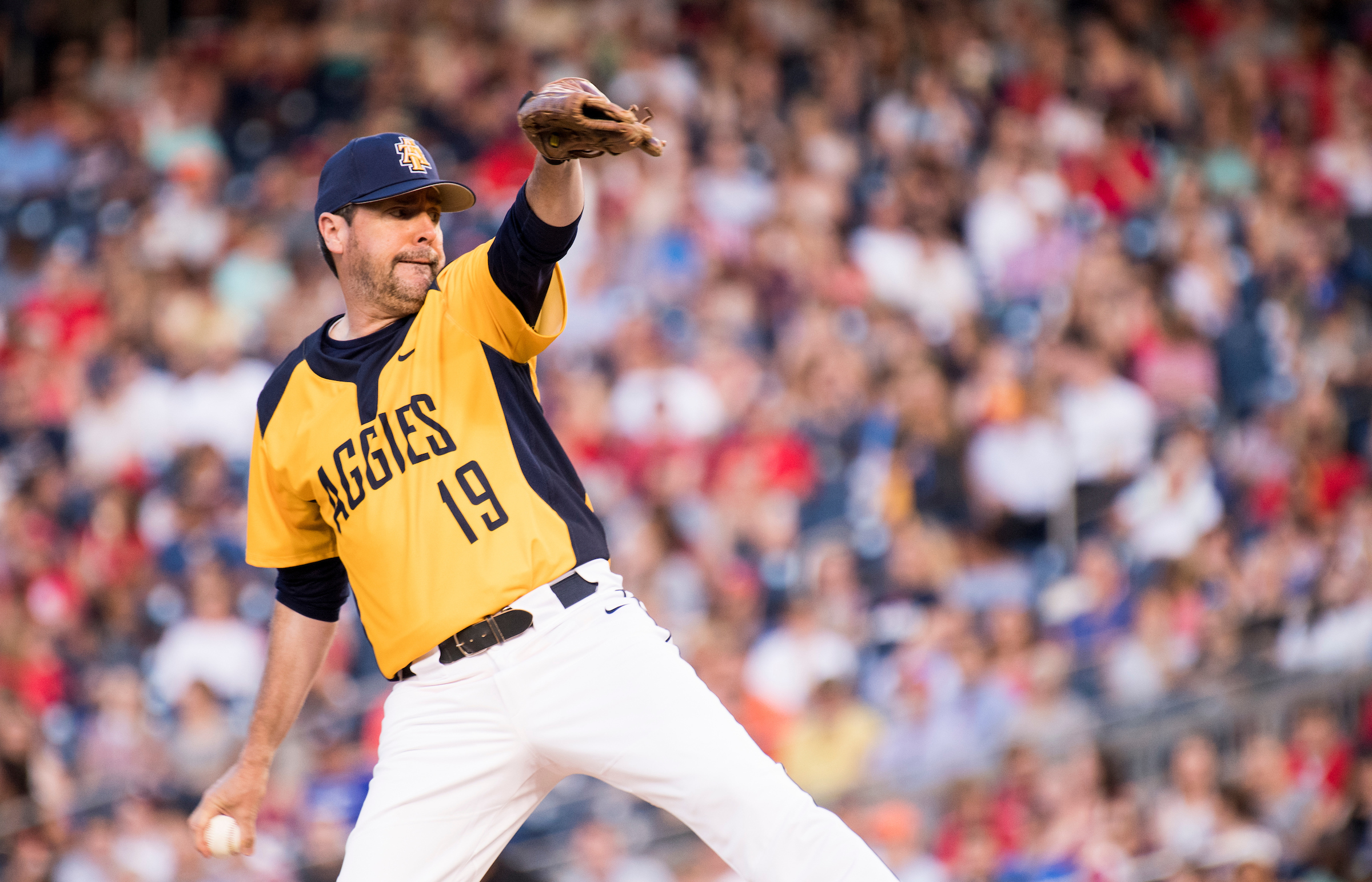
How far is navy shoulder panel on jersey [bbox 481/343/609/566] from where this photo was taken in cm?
336

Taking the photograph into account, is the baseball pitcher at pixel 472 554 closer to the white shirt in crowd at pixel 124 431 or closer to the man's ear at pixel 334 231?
the man's ear at pixel 334 231

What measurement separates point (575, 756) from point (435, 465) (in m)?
0.69

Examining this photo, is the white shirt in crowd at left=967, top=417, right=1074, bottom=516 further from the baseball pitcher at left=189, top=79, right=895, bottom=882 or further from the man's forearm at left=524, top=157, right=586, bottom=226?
the man's forearm at left=524, top=157, right=586, bottom=226

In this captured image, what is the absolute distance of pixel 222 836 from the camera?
352 centimetres

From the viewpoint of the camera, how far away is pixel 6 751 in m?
7.59

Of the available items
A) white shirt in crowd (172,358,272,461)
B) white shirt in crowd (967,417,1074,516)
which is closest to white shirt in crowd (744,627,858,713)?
white shirt in crowd (967,417,1074,516)

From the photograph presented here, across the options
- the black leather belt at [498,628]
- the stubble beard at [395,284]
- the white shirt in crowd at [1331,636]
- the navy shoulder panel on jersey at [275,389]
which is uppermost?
the stubble beard at [395,284]

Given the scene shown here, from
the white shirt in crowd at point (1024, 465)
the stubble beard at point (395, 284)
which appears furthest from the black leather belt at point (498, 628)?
the white shirt in crowd at point (1024, 465)

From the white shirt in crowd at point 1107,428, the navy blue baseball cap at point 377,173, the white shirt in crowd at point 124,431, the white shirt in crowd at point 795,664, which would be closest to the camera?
the navy blue baseball cap at point 377,173

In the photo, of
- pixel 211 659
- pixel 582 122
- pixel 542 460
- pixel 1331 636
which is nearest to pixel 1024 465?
pixel 1331 636

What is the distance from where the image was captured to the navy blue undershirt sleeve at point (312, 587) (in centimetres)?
368

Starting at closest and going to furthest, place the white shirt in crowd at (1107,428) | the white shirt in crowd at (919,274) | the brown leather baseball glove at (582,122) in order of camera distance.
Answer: the brown leather baseball glove at (582,122) → the white shirt in crowd at (1107,428) → the white shirt in crowd at (919,274)

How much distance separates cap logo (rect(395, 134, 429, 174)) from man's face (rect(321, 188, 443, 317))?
0.17 ft

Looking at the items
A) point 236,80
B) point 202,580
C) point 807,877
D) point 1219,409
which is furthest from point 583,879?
point 236,80
